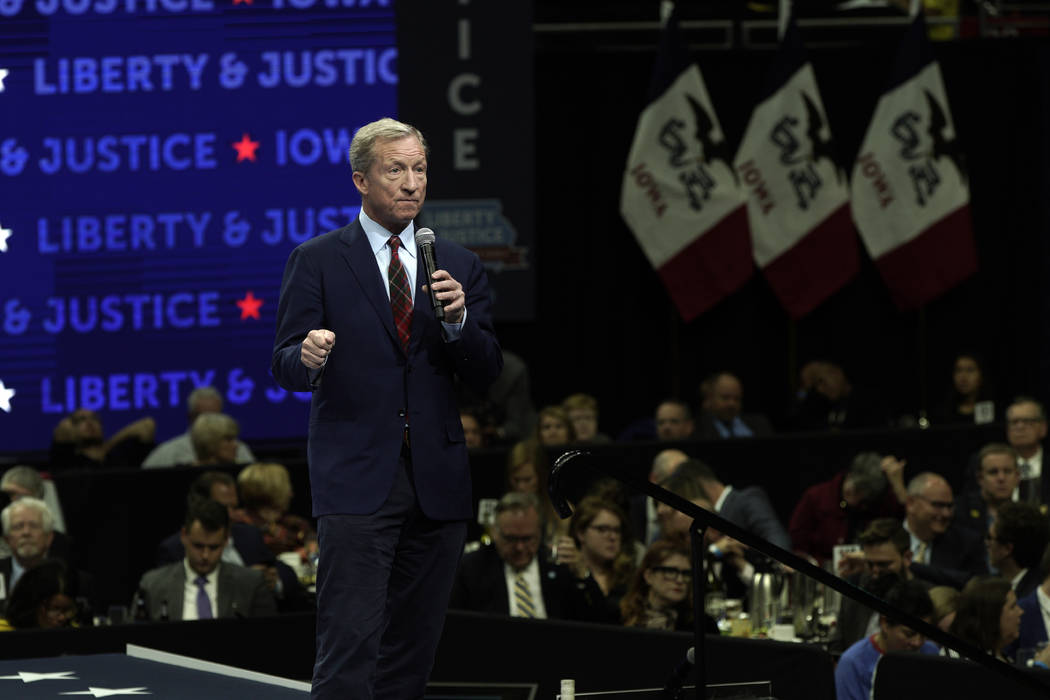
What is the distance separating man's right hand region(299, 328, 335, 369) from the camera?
2.93 metres

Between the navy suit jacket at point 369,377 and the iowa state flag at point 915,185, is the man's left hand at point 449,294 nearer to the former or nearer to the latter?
the navy suit jacket at point 369,377

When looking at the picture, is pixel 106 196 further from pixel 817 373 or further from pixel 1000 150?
pixel 1000 150

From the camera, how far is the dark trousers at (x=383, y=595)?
9.98ft

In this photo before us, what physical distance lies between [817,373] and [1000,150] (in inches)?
101

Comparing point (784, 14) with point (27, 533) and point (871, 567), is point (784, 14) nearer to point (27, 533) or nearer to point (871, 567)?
point (871, 567)

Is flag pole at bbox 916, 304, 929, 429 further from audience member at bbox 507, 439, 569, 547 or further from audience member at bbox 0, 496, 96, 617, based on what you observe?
audience member at bbox 0, 496, 96, 617

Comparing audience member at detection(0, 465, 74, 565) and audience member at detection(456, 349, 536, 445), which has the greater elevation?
audience member at detection(456, 349, 536, 445)

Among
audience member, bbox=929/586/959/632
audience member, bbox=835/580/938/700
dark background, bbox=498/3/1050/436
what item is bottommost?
audience member, bbox=835/580/938/700

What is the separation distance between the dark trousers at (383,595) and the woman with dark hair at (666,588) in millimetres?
2754

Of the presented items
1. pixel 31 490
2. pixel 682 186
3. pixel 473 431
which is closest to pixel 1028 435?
pixel 473 431

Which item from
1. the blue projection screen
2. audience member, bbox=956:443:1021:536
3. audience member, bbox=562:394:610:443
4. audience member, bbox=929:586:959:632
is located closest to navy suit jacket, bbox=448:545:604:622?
audience member, bbox=929:586:959:632

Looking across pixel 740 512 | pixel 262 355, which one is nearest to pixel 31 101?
pixel 262 355

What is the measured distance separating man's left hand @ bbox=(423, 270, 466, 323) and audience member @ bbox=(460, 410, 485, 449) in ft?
20.6

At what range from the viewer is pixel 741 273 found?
1194cm
